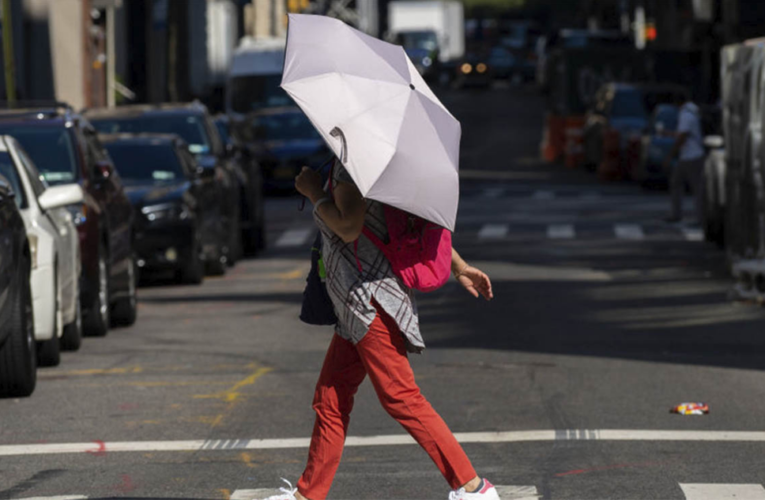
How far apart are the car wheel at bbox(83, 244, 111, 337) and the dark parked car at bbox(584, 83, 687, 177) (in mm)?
20793

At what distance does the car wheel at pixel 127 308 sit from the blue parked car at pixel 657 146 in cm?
1825

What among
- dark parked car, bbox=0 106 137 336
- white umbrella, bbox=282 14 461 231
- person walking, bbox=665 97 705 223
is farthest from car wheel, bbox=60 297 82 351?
person walking, bbox=665 97 705 223

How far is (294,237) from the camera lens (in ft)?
81.4

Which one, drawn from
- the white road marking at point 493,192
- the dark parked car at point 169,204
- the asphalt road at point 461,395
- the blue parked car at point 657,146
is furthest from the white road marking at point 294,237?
the blue parked car at point 657,146

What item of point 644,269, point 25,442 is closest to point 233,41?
point 644,269

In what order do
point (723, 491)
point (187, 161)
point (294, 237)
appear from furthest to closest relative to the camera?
point (294, 237)
point (187, 161)
point (723, 491)

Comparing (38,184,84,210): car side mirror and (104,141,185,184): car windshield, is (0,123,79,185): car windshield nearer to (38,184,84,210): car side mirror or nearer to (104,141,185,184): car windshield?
(38,184,84,210): car side mirror

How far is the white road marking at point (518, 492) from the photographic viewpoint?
784cm

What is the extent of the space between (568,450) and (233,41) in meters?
58.2

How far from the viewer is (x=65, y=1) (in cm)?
4028

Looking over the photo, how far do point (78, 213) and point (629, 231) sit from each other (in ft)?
39.8

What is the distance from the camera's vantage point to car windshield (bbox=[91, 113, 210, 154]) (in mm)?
20734

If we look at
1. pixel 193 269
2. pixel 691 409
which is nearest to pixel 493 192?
pixel 193 269

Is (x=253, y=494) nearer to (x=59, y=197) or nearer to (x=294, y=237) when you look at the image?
(x=59, y=197)
